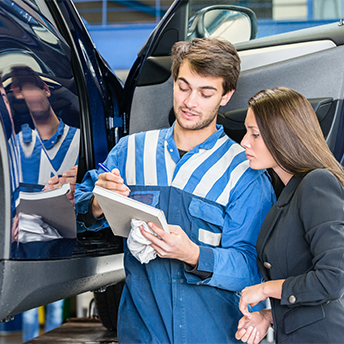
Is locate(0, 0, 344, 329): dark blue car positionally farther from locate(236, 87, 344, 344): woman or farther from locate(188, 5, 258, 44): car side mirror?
locate(236, 87, 344, 344): woman

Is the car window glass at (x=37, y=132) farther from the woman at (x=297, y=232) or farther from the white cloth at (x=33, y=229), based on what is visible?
the woman at (x=297, y=232)

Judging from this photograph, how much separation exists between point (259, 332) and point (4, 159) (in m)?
0.87

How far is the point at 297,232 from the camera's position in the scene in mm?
1156

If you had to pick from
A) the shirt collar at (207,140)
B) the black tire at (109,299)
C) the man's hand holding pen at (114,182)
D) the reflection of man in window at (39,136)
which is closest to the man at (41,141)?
the reflection of man in window at (39,136)

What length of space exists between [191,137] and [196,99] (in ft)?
0.47

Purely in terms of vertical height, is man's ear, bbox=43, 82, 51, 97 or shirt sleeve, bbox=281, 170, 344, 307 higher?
man's ear, bbox=43, 82, 51, 97

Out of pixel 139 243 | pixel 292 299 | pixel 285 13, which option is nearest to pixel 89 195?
pixel 139 243

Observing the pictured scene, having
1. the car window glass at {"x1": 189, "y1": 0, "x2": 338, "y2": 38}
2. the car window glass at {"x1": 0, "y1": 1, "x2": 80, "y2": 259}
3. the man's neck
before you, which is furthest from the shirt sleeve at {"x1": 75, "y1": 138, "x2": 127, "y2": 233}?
the car window glass at {"x1": 189, "y1": 0, "x2": 338, "y2": 38}

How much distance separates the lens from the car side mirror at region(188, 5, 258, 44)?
209 cm

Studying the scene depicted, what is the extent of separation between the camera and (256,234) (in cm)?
142

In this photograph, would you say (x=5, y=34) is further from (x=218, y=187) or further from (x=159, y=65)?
(x=159, y=65)

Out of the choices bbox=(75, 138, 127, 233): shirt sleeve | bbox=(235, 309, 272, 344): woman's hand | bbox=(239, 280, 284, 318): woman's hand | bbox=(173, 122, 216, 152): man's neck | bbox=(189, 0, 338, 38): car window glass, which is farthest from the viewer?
bbox=(189, 0, 338, 38): car window glass

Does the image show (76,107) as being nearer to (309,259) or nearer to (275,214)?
(275,214)

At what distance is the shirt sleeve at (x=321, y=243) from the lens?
1029 mm
